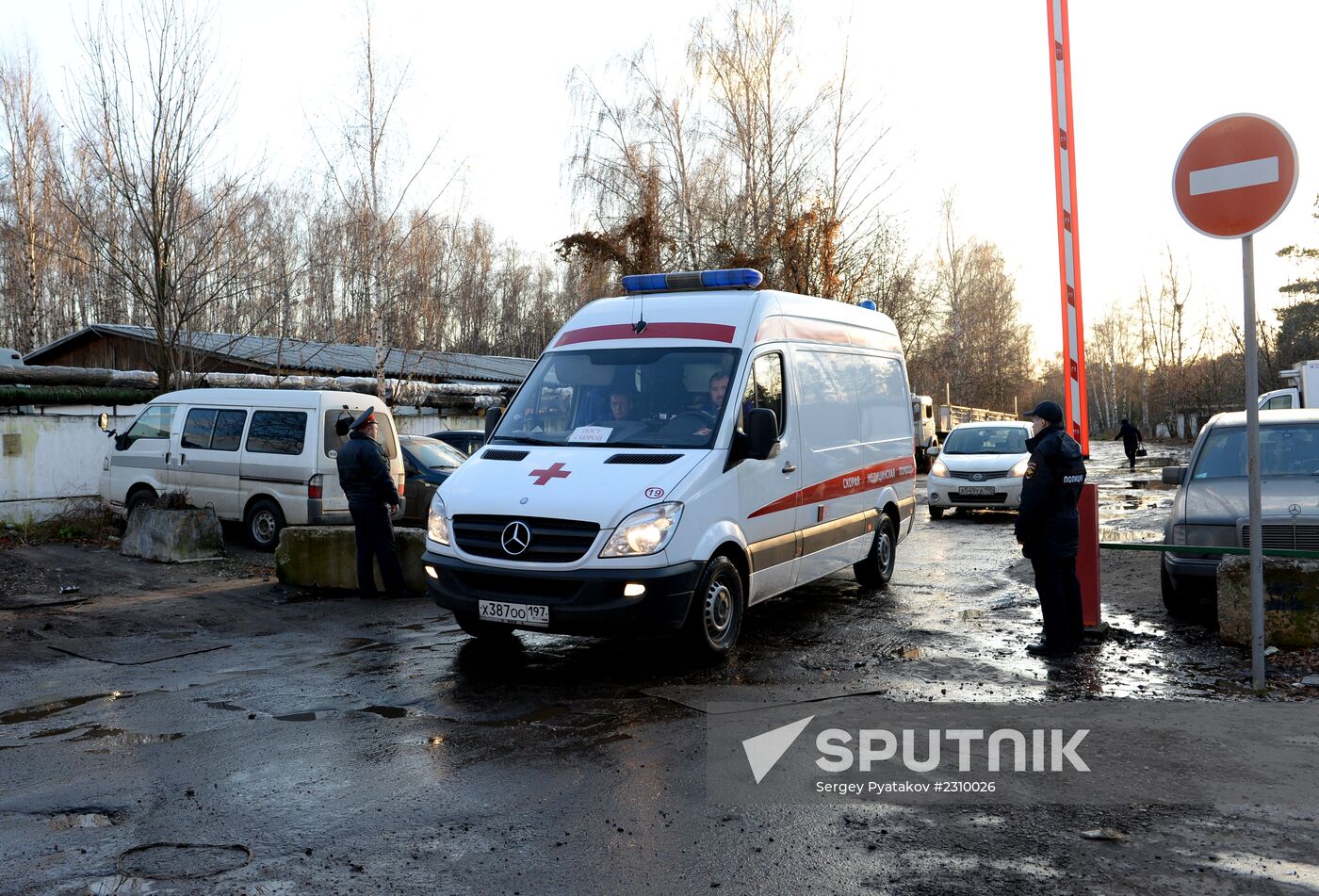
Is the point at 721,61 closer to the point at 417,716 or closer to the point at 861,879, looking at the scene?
the point at 417,716

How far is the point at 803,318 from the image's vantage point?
883cm

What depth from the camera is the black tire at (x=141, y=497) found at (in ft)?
46.1

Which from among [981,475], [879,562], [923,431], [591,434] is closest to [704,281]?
[591,434]

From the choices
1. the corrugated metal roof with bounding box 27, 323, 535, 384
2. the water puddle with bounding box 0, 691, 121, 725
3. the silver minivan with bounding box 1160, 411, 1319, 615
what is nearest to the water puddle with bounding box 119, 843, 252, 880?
the water puddle with bounding box 0, 691, 121, 725

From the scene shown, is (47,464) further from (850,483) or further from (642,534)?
(642,534)

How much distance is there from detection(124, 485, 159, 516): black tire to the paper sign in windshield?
8933 mm

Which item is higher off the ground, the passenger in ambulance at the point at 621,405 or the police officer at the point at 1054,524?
the passenger in ambulance at the point at 621,405

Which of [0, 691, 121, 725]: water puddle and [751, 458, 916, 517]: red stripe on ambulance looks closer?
[0, 691, 121, 725]: water puddle

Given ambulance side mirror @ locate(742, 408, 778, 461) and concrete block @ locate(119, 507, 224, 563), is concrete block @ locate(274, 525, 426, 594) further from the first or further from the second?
ambulance side mirror @ locate(742, 408, 778, 461)

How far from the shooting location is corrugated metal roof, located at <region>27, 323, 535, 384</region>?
23312 mm

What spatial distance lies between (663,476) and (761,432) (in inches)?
33.9

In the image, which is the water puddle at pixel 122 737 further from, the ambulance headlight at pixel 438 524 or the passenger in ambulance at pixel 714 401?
the passenger in ambulance at pixel 714 401

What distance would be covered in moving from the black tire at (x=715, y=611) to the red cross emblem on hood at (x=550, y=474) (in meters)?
1.12

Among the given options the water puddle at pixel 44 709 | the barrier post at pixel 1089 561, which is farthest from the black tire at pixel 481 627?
the barrier post at pixel 1089 561
